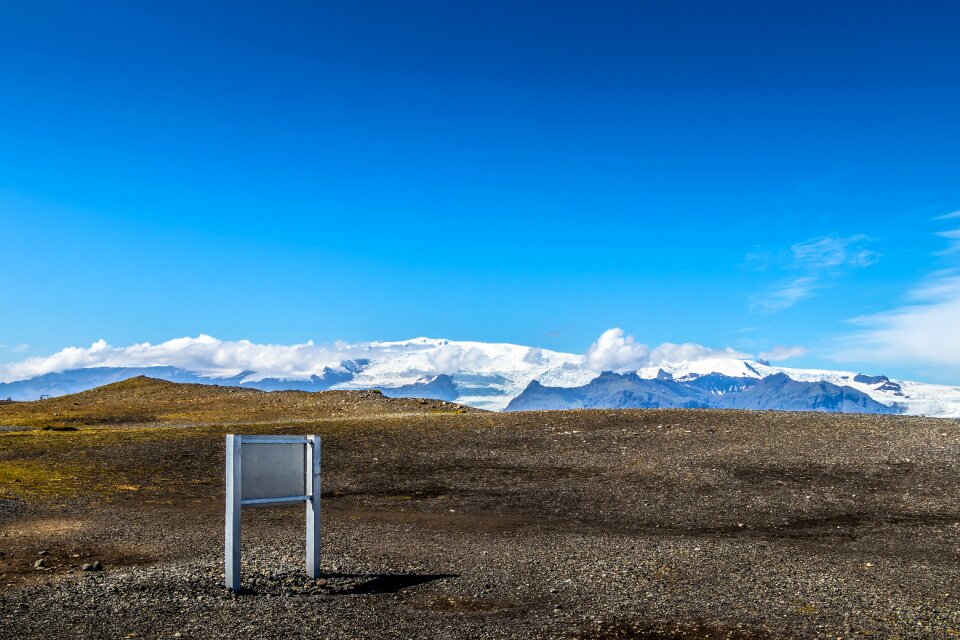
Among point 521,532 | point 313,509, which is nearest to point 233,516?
point 313,509

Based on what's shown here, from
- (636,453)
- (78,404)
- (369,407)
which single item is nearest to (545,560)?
(636,453)

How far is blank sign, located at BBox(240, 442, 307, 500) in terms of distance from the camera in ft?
40.4

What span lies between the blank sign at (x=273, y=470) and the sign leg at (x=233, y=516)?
12 cm

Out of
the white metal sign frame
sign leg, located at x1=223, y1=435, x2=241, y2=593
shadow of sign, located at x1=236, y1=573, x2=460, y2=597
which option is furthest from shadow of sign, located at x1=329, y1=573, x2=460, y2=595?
sign leg, located at x1=223, y1=435, x2=241, y2=593

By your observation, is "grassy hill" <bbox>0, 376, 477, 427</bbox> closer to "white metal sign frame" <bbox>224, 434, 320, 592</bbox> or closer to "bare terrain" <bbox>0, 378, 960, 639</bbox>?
"bare terrain" <bbox>0, 378, 960, 639</bbox>

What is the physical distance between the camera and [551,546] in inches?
643

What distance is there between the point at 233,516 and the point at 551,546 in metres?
6.91

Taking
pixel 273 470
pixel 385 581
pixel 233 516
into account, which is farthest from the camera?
pixel 385 581

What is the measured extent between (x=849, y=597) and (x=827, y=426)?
24348 mm

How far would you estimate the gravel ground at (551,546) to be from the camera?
1057 cm

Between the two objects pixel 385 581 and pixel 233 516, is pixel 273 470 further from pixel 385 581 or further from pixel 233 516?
pixel 385 581

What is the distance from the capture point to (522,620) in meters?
10.6

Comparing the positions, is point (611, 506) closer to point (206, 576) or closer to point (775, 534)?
point (775, 534)

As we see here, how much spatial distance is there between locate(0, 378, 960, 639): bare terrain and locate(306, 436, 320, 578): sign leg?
1.10 feet
